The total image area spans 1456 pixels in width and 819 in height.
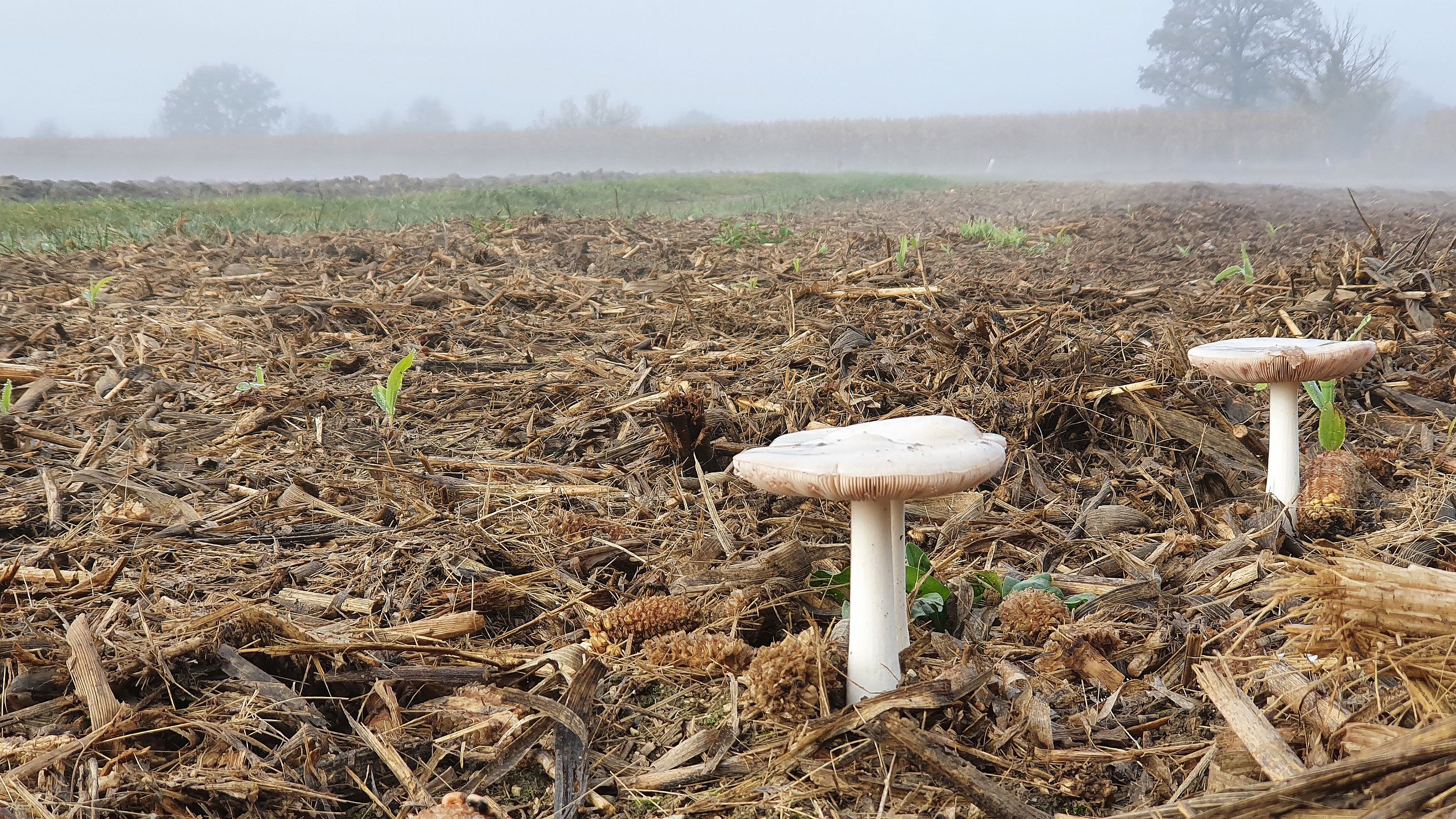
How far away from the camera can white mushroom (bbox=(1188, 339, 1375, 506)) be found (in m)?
2.46

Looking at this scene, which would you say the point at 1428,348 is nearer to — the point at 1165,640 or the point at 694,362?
the point at 1165,640

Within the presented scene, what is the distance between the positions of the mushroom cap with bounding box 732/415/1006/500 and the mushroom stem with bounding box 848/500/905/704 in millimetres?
92

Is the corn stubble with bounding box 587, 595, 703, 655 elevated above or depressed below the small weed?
below

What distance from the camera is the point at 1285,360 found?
96.9 inches

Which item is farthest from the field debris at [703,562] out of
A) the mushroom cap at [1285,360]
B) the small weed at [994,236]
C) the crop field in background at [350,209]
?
the crop field in background at [350,209]

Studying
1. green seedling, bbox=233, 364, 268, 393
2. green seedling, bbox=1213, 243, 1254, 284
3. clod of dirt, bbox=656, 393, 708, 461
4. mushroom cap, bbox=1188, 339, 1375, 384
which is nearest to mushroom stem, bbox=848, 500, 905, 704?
mushroom cap, bbox=1188, 339, 1375, 384

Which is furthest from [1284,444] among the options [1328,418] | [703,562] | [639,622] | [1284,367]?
[639,622]

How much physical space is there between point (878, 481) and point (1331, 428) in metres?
2.07

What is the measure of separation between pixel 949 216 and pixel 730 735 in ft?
41.7

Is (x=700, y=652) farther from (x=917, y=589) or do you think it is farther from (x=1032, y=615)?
(x=1032, y=615)

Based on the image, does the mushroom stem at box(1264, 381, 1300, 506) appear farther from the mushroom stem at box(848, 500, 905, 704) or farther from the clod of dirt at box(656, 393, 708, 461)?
the clod of dirt at box(656, 393, 708, 461)

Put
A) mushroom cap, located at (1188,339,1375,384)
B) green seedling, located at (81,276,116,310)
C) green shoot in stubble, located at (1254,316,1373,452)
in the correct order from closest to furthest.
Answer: mushroom cap, located at (1188,339,1375,384) < green shoot in stubble, located at (1254,316,1373,452) < green seedling, located at (81,276,116,310)

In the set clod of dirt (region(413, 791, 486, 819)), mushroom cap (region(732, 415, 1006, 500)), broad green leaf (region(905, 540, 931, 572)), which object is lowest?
clod of dirt (region(413, 791, 486, 819))

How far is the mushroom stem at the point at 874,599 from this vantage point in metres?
1.82
